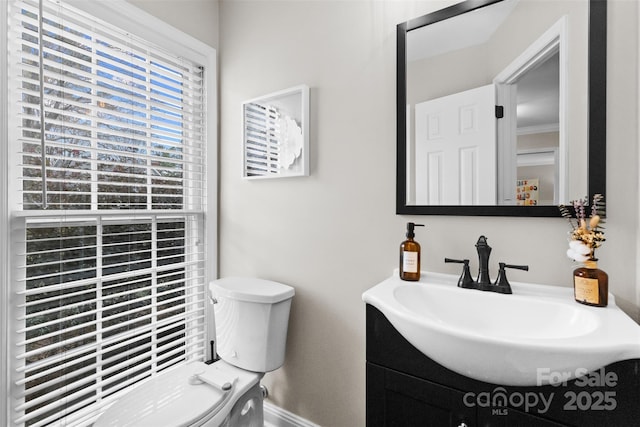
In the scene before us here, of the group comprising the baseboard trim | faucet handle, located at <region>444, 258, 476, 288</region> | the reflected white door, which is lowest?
the baseboard trim

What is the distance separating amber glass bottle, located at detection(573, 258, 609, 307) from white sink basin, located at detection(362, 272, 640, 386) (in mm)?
23

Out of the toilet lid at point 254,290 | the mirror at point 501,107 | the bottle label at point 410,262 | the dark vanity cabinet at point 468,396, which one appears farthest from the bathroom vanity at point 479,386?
the toilet lid at point 254,290

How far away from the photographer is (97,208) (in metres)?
1.36

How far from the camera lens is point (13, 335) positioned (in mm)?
1113

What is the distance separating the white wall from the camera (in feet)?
3.00

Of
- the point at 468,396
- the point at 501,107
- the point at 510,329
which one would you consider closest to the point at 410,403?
the point at 468,396

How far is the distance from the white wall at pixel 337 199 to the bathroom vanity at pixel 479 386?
21 centimetres

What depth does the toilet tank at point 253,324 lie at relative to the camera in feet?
4.54

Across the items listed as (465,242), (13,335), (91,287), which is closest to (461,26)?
(465,242)

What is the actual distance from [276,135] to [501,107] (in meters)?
1.00

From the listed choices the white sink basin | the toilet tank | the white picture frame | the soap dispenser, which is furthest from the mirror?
the toilet tank

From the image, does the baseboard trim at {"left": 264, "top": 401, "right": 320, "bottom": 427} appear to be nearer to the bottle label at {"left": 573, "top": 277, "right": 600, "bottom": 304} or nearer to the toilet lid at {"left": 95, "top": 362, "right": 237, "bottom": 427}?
the toilet lid at {"left": 95, "top": 362, "right": 237, "bottom": 427}

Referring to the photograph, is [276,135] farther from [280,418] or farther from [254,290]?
[280,418]

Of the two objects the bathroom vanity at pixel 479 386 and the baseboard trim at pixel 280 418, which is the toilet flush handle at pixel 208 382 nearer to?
the baseboard trim at pixel 280 418
